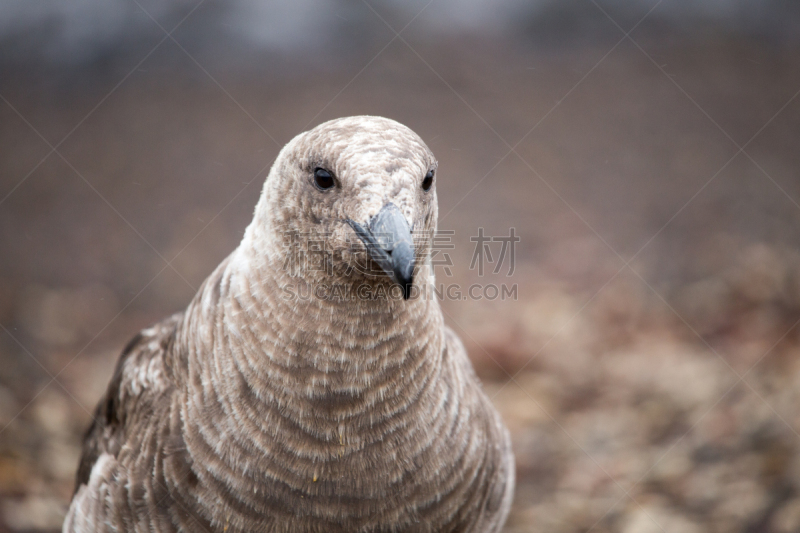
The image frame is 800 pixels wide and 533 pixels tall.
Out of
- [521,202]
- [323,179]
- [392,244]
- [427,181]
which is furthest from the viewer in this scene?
[521,202]

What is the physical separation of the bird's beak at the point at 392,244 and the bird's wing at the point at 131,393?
1.32 meters

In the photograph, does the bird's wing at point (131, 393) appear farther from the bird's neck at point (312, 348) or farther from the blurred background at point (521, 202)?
the blurred background at point (521, 202)

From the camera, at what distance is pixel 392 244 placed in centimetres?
218

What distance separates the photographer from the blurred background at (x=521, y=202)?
5652mm

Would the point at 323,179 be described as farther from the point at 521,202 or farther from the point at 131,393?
the point at 521,202

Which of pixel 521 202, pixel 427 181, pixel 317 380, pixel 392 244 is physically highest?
pixel 521 202

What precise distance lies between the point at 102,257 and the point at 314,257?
598 cm

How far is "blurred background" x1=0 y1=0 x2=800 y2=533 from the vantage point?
5652 millimetres

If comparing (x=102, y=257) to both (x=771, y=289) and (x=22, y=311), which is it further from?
(x=771, y=289)

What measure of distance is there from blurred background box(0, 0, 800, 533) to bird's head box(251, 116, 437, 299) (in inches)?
146

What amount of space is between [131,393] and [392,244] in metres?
1.79

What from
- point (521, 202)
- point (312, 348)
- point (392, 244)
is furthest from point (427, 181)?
point (521, 202)

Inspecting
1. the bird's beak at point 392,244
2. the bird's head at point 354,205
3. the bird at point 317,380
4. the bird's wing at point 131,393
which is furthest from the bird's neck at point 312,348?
the bird's wing at point 131,393

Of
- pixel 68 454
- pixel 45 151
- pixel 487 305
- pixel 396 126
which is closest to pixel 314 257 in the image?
pixel 396 126
